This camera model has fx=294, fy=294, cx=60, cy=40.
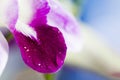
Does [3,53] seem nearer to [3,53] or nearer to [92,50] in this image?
[3,53]

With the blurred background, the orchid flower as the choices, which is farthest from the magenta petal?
the blurred background

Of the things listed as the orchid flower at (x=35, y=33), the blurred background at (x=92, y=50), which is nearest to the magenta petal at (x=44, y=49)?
the orchid flower at (x=35, y=33)

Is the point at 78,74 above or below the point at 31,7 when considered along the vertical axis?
below

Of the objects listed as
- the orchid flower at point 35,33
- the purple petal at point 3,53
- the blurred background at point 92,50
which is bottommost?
the blurred background at point 92,50

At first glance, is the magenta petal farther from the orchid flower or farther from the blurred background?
the blurred background

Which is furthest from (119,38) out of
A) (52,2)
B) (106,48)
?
(52,2)

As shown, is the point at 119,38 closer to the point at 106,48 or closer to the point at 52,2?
the point at 106,48

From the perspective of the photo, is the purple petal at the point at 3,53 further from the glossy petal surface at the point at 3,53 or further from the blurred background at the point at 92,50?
the blurred background at the point at 92,50
